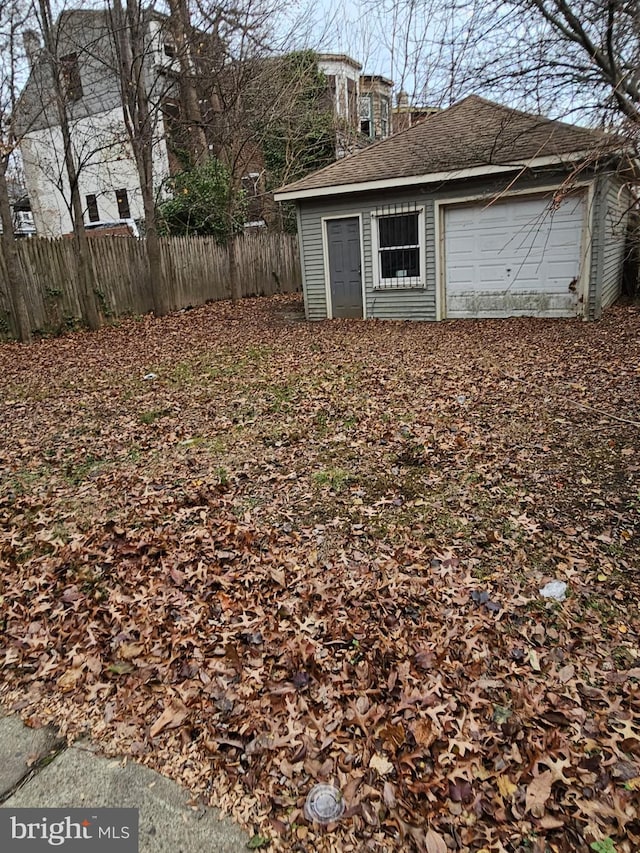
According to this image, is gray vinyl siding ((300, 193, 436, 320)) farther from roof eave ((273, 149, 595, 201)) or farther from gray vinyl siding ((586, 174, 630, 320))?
gray vinyl siding ((586, 174, 630, 320))

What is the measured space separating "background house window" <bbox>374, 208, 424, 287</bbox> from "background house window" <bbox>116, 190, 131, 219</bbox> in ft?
52.2

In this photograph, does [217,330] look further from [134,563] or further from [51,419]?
[134,563]

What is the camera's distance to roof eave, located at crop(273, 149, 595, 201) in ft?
29.1

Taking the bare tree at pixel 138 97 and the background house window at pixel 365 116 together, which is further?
the background house window at pixel 365 116

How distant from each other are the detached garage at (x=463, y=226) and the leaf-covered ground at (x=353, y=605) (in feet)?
15.3

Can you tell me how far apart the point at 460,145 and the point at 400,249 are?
2185 millimetres

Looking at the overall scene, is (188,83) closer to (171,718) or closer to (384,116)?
(384,116)

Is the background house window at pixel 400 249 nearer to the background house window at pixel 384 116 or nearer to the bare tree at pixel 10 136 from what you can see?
the bare tree at pixel 10 136

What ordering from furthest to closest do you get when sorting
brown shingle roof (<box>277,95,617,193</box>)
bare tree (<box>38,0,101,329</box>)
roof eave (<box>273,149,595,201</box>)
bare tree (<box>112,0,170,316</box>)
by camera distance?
1. bare tree (<box>112,0,170,316</box>)
2. bare tree (<box>38,0,101,329</box>)
3. brown shingle roof (<box>277,95,617,193</box>)
4. roof eave (<box>273,149,595,201</box>)

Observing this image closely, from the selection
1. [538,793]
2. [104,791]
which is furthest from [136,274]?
[538,793]

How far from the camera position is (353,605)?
294 centimetres

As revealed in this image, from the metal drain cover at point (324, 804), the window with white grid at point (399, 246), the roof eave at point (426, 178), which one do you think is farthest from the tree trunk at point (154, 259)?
the metal drain cover at point (324, 804)
